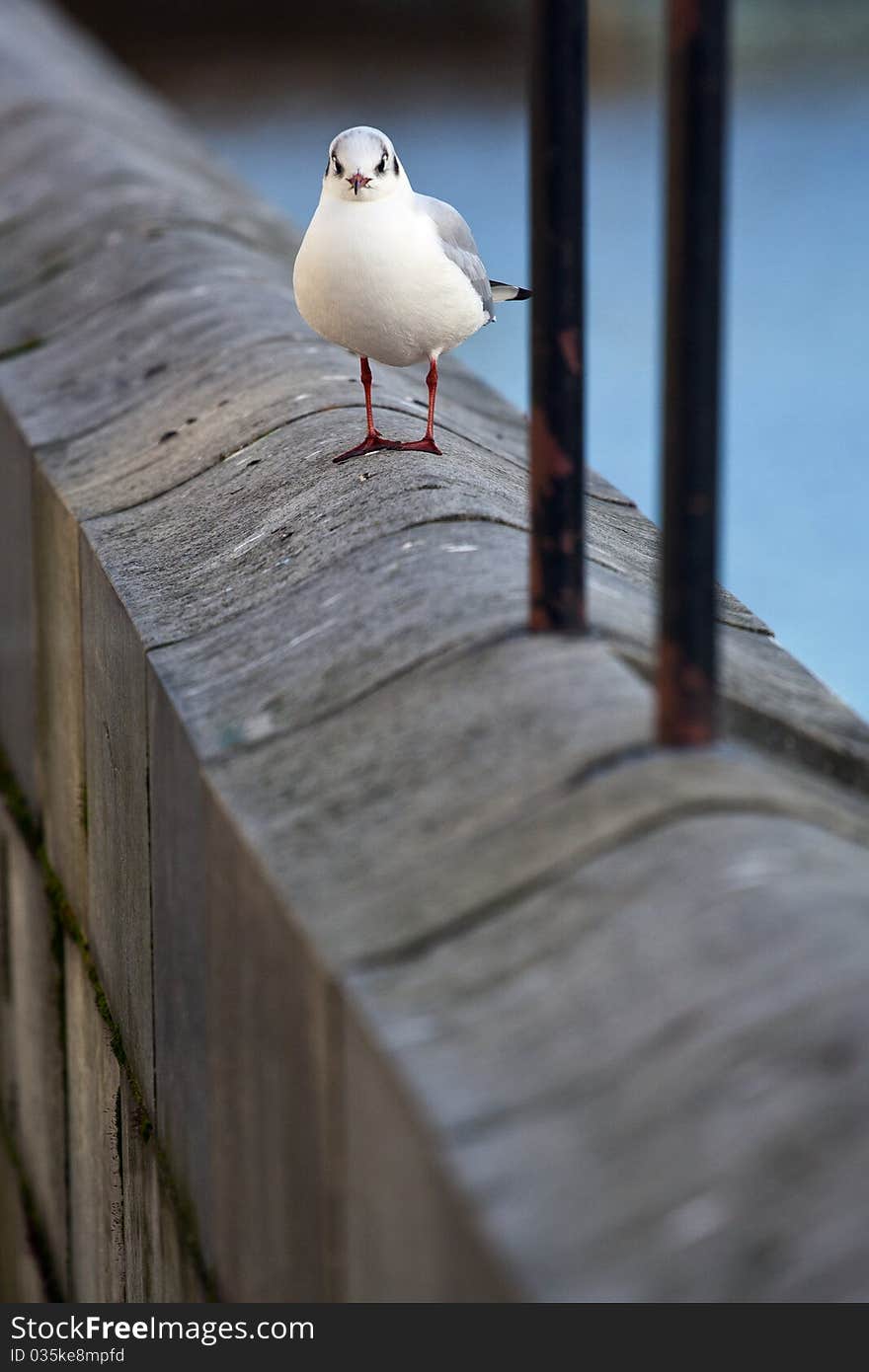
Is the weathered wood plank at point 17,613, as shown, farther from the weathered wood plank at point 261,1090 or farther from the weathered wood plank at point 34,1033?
the weathered wood plank at point 261,1090

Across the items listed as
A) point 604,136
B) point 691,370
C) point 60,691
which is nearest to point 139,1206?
point 60,691

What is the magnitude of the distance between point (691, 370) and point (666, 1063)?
20.6 inches

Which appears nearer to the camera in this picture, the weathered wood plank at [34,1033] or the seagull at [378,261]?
the seagull at [378,261]

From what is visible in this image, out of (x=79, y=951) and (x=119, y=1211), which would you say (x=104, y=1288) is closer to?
(x=119, y=1211)

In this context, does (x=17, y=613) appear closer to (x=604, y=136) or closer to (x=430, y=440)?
(x=430, y=440)

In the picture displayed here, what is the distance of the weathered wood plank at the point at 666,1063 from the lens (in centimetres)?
106

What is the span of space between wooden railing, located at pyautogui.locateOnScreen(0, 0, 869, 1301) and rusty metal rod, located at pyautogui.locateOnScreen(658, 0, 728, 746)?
0.07 m

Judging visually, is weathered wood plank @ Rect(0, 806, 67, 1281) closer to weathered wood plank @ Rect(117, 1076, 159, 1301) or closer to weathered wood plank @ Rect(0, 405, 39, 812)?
weathered wood plank @ Rect(0, 405, 39, 812)

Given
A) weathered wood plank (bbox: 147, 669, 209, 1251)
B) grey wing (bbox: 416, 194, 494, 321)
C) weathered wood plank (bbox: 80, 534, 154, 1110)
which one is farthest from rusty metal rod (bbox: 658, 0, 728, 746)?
grey wing (bbox: 416, 194, 494, 321)

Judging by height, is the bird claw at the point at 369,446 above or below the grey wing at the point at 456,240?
below

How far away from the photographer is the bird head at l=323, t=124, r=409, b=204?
205 cm

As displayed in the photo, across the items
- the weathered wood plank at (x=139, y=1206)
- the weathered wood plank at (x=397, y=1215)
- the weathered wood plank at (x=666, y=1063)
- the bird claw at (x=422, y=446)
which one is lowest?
the weathered wood plank at (x=139, y=1206)

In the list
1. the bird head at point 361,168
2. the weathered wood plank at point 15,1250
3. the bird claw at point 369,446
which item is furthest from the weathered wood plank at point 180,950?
the weathered wood plank at point 15,1250

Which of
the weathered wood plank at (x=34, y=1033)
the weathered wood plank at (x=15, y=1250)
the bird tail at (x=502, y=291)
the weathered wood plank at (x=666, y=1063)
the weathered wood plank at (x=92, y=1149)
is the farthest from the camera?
the weathered wood plank at (x=15, y=1250)
